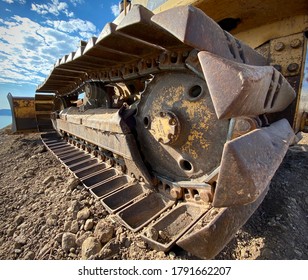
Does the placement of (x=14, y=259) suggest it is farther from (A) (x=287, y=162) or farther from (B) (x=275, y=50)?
(A) (x=287, y=162)

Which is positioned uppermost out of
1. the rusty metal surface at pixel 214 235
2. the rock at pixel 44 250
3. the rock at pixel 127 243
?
the rusty metal surface at pixel 214 235

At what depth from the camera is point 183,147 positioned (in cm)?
136

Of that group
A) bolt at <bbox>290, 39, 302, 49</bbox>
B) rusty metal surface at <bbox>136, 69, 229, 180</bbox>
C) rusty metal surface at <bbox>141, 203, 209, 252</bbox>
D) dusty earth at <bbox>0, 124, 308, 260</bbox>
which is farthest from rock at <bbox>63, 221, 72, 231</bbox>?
bolt at <bbox>290, 39, 302, 49</bbox>

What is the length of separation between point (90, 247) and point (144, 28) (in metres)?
1.36

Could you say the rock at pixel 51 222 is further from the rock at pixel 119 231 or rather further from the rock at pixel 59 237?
the rock at pixel 119 231

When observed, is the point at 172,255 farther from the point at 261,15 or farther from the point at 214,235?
the point at 261,15

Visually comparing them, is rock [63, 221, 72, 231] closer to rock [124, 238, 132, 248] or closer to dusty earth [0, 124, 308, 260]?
dusty earth [0, 124, 308, 260]

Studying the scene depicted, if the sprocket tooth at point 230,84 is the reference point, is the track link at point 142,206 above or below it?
A: below

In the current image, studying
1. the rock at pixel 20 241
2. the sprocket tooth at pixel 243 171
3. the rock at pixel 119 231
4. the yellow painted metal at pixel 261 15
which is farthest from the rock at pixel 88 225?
the yellow painted metal at pixel 261 15

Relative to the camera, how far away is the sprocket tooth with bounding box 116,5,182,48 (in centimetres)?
99

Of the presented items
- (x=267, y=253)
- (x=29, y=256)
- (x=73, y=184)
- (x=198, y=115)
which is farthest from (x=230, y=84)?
(x=73, y=184)

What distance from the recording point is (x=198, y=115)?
49.3 inches

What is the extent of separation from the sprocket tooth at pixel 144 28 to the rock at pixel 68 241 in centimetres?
140

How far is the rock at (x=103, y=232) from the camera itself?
1351mm
